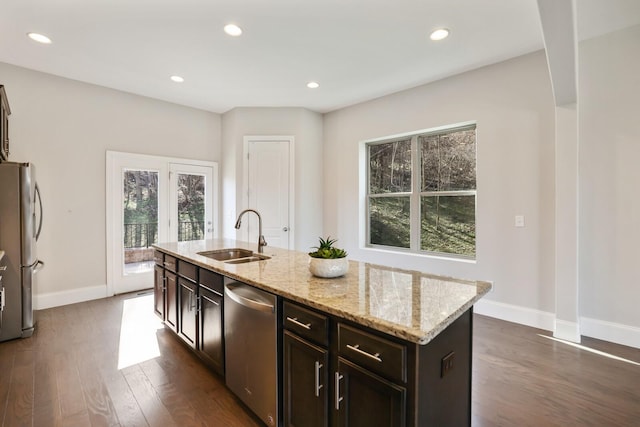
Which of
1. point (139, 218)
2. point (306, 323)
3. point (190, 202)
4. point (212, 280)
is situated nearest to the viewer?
point (306, 323)

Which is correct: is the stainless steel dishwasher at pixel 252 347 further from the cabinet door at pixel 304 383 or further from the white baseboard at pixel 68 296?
the white baseboard at pixel 68 296

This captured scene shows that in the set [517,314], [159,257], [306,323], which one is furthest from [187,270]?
[517,314]

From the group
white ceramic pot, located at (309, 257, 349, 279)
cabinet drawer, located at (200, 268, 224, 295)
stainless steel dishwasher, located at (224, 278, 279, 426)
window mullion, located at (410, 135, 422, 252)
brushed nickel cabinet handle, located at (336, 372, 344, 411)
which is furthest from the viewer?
window mullion, located at (410, 135, 422, 252)

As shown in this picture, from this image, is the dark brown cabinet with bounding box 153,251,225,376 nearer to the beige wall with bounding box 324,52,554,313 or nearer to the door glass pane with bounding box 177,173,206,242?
the door glass pane with bounding box 177,173,206,242

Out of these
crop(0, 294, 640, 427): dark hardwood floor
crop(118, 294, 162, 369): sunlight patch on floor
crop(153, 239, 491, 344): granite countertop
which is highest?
crop(153, 239, 491, 344): granite countertop

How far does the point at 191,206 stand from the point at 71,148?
5.72ft

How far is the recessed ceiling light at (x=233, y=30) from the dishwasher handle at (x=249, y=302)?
90.0 inches

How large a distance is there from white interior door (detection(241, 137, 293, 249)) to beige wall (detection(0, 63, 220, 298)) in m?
1.59

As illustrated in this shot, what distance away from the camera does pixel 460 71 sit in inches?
143

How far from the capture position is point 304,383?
149 centimetres

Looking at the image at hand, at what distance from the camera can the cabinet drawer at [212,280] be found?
6.77 ft

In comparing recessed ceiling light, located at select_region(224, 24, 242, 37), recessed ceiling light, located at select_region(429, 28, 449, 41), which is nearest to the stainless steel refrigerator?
recessed ceiling light, located at select_region(224, 24, 242, 37)

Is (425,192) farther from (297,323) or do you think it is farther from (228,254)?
(297,323)

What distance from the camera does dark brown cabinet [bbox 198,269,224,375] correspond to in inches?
82.1
